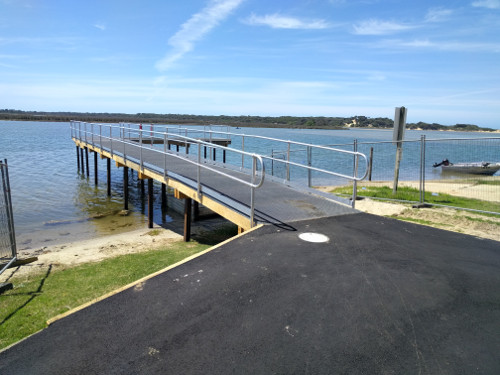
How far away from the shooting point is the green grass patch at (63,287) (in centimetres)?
481

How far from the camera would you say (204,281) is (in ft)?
11.6

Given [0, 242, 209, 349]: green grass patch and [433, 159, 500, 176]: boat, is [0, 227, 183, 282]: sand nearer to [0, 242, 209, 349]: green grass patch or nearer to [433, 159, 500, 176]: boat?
[0, 242, 209, 349]: green grass patch

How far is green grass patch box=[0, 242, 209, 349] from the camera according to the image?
4.81 m

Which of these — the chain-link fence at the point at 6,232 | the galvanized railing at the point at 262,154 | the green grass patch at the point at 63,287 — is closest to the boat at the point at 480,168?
the galvanized railing at the point at 262,154

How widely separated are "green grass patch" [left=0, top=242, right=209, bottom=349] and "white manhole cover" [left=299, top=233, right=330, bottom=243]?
3368 millimetres

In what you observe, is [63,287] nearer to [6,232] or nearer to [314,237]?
[6,232]

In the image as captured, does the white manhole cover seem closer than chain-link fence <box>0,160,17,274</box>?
Yes

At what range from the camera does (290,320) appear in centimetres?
289

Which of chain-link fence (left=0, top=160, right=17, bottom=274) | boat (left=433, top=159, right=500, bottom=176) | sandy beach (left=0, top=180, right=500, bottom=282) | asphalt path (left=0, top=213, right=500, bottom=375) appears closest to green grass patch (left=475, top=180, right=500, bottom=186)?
sandy beach (left=0, top=180, right=500, bottom=282)

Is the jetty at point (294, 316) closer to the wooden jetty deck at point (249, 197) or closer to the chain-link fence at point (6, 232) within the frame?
the wooden jetty deck at point (249, 197)

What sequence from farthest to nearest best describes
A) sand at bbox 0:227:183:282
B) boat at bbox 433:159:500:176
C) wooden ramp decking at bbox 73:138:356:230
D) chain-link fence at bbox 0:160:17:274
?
boat at bbox 433:159:500:176 → sand at bbox 0:227:183:282 → chain-link fence at bbox 0:160:17:274 → wooden ramp decking at bbox 73:138:356:230

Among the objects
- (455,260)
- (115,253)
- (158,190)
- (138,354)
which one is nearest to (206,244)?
(115,253)

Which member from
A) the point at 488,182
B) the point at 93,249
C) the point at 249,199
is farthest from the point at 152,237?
the point at 488,182

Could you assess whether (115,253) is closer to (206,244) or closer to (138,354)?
(206,244)
